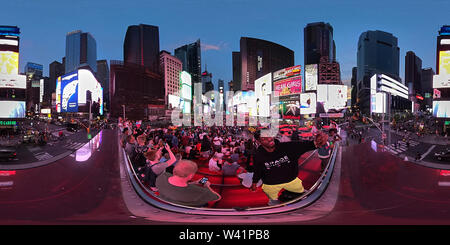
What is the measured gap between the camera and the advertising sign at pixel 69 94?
7906 mm

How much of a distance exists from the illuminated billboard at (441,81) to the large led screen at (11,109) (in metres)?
13.1

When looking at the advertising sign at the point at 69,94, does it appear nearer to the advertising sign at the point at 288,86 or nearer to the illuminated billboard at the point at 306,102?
the illuminated billboard at the point at 306,102

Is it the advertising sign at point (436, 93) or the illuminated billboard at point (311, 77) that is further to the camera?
the illuminated billboard at point (311, 77)

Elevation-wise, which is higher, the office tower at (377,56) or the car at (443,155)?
the office tower at (377,56)

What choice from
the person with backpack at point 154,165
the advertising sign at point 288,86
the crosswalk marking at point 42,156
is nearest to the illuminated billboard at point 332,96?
the advertising sign at point 288,86

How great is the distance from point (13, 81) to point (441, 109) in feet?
44.2

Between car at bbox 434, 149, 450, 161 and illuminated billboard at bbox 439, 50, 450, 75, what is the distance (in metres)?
2.36

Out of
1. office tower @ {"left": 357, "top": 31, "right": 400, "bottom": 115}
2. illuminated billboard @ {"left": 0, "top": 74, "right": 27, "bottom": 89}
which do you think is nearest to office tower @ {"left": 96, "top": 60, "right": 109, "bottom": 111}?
illuminated billboard @ {"left": 0, "top": 74, "right": 27, "bottom": 89}

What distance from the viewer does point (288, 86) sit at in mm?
30859

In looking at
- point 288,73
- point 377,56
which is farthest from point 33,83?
point 288,73
